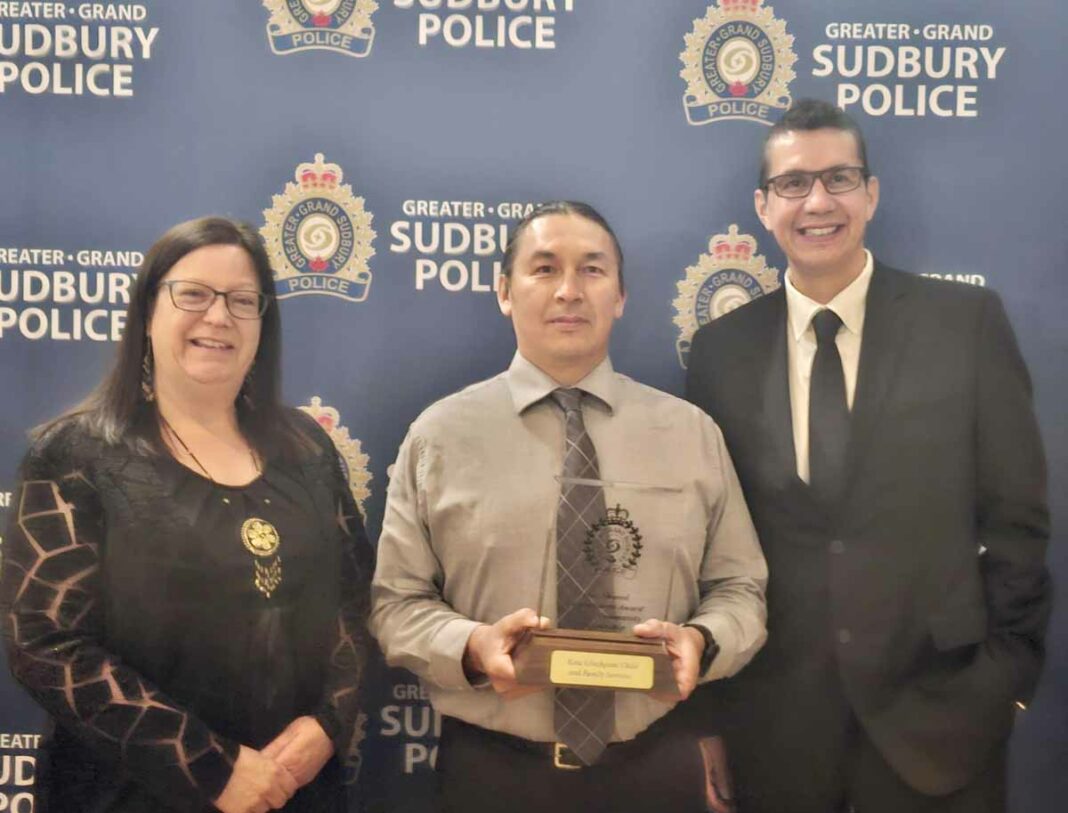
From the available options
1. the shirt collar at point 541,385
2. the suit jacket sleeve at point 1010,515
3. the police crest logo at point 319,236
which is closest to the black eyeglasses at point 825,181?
the suit jacket sleeve at point 1010,515

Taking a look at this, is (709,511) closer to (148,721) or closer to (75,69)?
(148,721)

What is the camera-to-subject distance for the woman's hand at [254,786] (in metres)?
1.98

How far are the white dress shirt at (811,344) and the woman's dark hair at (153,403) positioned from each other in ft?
3.46

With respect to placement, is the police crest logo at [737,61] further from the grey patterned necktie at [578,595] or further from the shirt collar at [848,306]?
the grey patterned necktie at [578,595]

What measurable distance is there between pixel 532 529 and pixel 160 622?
0.73 m

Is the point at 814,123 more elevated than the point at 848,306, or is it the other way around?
the point at 814,123

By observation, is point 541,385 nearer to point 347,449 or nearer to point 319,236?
point 347,449

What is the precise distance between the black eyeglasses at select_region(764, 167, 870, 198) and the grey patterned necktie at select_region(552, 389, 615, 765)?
76cm

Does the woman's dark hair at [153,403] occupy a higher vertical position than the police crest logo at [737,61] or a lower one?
lower

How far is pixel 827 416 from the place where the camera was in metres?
2.23

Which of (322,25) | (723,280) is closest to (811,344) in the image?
(723,280)

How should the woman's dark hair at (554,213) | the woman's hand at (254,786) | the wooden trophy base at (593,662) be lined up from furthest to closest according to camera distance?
the woman's dark hair at (554,213), the woman's hand at (254,786), the wooden trophy base at (593,662)

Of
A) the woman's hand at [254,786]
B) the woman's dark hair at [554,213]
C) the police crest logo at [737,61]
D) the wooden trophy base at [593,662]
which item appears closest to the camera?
the wooden trophy base at [593,662]

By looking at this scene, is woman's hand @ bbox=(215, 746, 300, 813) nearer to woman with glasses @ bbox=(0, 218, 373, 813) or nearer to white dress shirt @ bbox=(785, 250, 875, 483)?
woman with glasses @ bbox=(0, 218, 373, 813)
